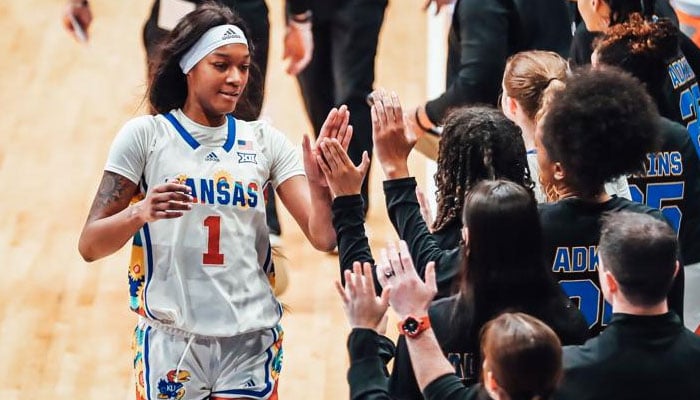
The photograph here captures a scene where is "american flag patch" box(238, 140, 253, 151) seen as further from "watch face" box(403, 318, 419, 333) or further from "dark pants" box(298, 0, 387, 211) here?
"dark pants" box(298, 0, 387, 211)

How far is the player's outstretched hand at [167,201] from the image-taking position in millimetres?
3342

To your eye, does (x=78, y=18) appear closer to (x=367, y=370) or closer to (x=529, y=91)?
(x=529, y=91)

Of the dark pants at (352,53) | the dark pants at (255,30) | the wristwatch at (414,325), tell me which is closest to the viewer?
the wristwatch at (414,325)

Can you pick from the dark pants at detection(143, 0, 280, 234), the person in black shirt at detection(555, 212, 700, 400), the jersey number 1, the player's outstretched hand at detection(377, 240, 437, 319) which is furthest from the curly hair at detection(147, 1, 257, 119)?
the dark pants at detection(143, 0, 280, 234)

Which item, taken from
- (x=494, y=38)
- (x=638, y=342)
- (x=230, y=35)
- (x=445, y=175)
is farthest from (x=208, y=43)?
(x=494, y=38)

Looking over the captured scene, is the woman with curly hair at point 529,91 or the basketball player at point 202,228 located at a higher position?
the woman with curly hair at point 529,91

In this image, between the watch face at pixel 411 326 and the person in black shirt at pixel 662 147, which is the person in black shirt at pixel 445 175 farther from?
the person in black shirt at pixel 662 147

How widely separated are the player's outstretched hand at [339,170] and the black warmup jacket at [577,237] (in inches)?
18.6

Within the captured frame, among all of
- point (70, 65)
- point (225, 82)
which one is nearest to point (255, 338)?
point (225, 82)

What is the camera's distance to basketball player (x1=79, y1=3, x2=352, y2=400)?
3631 millimetres

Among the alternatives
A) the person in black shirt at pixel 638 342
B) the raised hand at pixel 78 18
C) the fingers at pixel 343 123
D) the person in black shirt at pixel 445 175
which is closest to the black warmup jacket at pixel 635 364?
the person in black shirt at pixel 638 342

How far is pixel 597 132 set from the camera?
11.2 feet

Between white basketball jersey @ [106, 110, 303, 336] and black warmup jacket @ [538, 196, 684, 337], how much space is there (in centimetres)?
83

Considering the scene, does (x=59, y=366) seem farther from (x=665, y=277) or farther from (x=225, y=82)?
(x=665, y=277)
